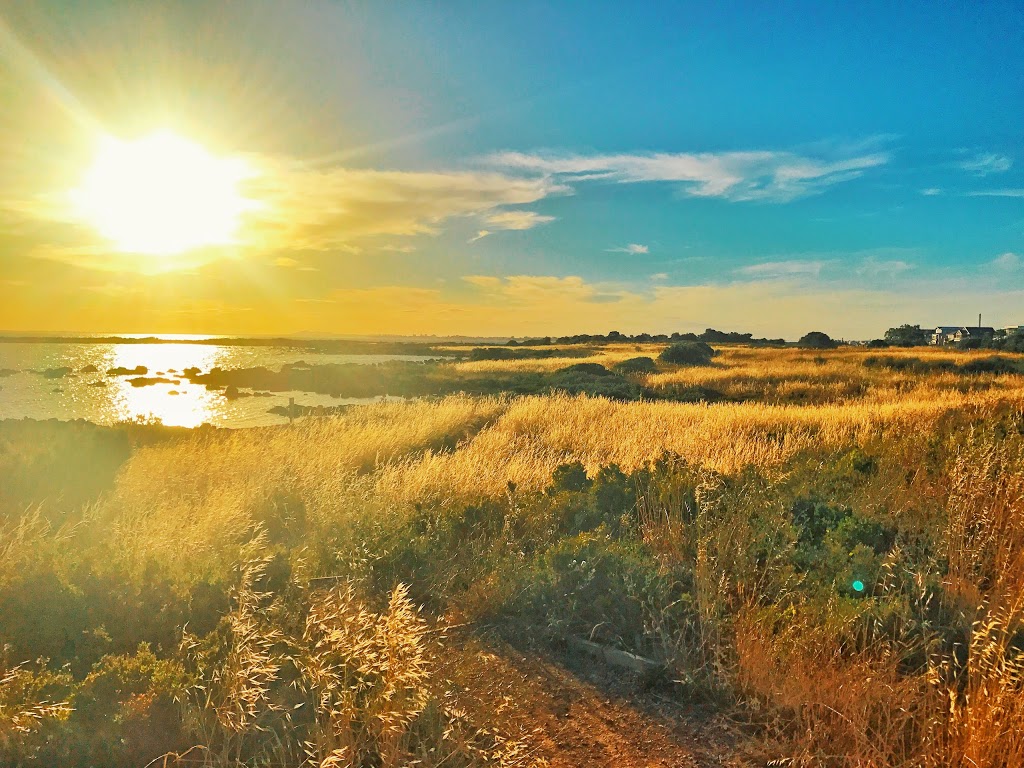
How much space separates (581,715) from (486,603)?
1560mm

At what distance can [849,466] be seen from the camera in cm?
860

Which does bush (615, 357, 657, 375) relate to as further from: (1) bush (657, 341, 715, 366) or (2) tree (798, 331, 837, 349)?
(2) tree (798, 331, 837, 349)

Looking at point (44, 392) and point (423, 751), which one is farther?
Answer: point (44, 392)

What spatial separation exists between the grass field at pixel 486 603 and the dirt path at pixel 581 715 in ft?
0.17

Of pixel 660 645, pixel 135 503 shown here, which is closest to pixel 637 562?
pixel 660 645

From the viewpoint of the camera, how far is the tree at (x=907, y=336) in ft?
287

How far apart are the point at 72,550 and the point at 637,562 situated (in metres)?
5.08

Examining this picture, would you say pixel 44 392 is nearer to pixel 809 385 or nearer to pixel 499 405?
pixel 499 405

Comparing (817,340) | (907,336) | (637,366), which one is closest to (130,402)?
(637,366)

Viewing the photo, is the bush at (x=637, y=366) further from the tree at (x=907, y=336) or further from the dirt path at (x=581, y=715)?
the tree at (x=907, y=336)

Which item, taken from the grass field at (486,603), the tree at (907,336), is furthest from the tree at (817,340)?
the grass field at (486,603)

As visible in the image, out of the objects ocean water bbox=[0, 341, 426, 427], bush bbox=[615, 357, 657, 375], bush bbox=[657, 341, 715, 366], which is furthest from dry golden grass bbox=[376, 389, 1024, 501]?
bush bbox=[657, 341, 715, 366]

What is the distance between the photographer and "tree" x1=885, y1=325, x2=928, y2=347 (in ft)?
287

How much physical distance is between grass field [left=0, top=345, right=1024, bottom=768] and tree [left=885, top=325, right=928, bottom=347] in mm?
90701
